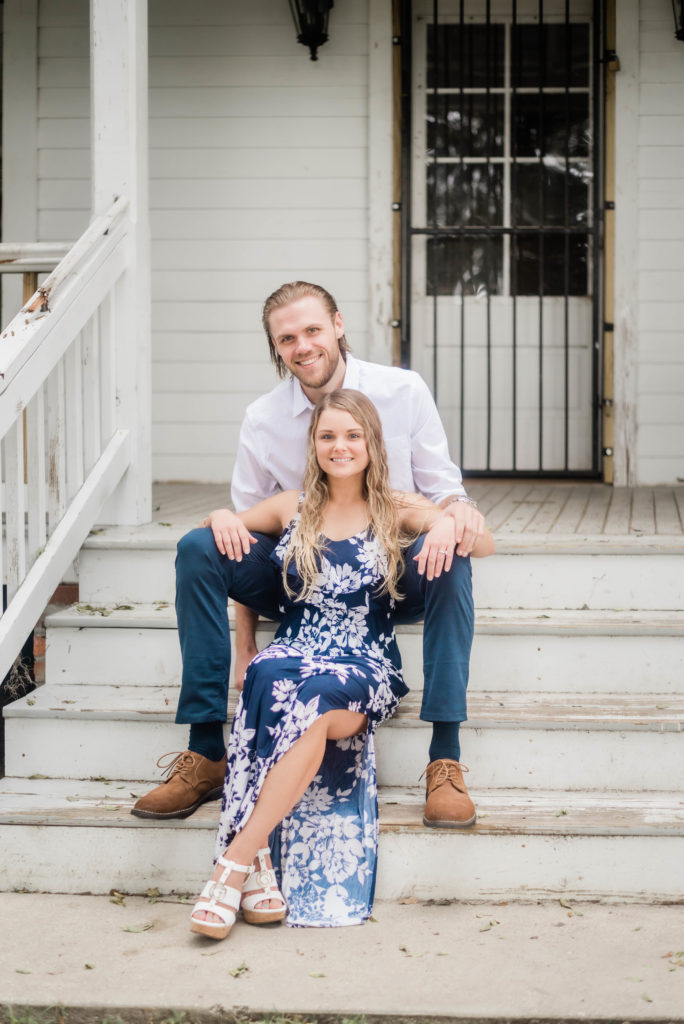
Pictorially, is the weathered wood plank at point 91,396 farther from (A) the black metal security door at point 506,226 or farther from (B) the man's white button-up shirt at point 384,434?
(A) the black metal security door at point 506,226

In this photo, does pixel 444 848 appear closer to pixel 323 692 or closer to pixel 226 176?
pixel 323 692

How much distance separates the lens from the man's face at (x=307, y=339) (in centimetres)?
287

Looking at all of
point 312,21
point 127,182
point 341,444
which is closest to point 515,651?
point 341,444

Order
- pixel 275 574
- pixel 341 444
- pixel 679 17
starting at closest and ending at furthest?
pixel 341 444, pixel 275 574, pixel 679 17

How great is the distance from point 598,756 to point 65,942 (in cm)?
129

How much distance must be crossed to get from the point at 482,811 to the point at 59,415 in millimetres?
1699

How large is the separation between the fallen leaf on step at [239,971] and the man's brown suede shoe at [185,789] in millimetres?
490

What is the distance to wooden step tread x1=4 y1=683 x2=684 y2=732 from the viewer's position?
2.81 meters

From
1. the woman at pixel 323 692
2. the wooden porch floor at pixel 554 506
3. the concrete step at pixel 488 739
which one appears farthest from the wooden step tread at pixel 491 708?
the wooden porch floor at pixel 554 506

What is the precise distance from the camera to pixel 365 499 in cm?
277

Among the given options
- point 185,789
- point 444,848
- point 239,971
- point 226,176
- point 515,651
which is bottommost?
point 239,971

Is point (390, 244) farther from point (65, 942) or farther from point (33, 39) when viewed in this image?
point (65, 942)

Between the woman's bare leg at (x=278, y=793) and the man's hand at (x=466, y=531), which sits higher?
the man's hand at (x=466, y=531)

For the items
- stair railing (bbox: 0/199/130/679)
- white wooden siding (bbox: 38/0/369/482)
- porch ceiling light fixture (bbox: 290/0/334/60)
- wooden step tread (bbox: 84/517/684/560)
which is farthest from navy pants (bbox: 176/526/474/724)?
porch ceiling light fixture (bbox: 290/0/334/60)
